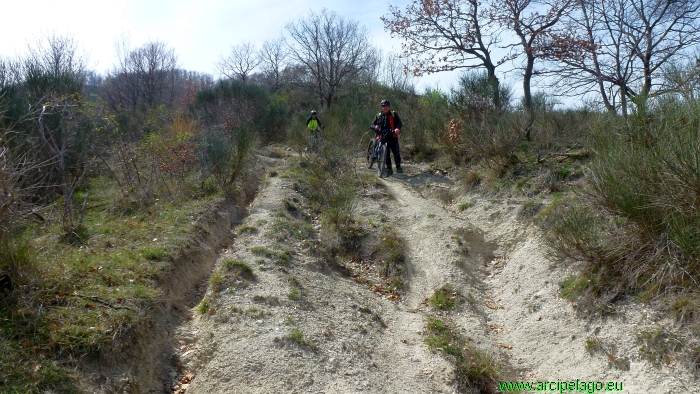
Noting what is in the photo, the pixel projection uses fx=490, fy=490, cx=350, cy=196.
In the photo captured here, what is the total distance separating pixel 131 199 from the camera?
9.24 m

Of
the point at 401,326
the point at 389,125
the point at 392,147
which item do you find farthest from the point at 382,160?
the point at 401,326

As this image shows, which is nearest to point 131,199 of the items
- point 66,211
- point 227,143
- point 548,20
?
point 66,211

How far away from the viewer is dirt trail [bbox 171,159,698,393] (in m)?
4.63

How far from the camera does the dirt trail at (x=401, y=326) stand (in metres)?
4.63

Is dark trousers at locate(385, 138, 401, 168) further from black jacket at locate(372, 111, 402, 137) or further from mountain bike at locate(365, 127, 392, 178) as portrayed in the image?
black jacket at locate(372, 111, 402, 137)

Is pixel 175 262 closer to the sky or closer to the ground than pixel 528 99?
closer to the ground

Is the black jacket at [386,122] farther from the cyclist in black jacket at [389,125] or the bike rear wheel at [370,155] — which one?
the bike rear wheel at [370,155]

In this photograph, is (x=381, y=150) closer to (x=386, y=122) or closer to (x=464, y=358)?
(x=386, y=122)

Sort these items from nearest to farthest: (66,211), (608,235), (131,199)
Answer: (608,235)
(66,211)
(131,199)

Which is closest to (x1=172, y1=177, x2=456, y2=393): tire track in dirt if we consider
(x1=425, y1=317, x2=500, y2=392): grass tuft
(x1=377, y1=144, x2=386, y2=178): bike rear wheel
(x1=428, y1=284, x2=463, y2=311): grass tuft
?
(x1=425, y1=317, x2=500, y2=392): grass tuft

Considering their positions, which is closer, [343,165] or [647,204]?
[647,204]

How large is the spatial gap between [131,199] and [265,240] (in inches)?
128

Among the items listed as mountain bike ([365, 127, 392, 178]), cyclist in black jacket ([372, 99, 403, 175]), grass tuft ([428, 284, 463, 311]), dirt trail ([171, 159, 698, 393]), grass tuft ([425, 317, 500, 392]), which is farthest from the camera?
mountain bike ([365, 127, 392, 178])

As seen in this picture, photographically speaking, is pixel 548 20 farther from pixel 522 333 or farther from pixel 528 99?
pixel 522 333
